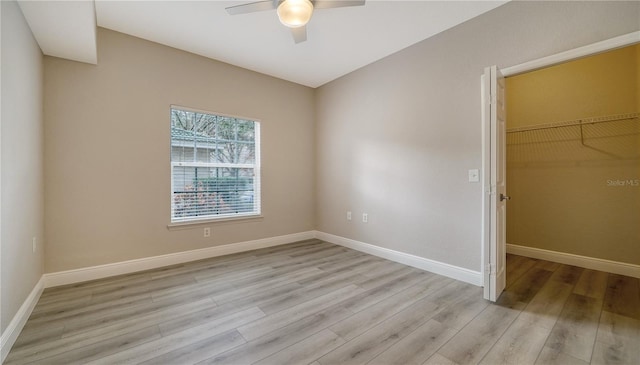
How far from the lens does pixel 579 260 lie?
314 cm

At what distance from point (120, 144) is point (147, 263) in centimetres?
141

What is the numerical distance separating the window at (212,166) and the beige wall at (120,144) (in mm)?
134

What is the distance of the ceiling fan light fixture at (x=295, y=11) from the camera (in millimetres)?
1950

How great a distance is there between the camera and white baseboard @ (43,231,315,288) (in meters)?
2.62

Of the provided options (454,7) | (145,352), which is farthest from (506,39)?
(145,352)

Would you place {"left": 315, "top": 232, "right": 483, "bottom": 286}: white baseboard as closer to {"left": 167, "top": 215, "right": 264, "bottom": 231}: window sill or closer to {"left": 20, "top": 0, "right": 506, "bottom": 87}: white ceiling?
{"left": 167, "top": 215, "right": 264, "bottom": 231}: window sill

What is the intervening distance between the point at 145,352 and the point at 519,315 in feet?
8.92

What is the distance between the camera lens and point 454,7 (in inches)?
97.5

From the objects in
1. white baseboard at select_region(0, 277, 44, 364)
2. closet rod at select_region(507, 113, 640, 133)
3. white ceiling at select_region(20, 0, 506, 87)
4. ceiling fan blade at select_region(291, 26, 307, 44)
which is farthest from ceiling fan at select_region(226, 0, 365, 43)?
closet rod at select_region(507, 113, 640, 133)

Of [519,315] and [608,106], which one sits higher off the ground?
[608,106]

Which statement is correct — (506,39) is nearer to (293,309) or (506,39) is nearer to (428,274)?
(428,274)

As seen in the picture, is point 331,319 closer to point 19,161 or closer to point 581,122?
point 19,161

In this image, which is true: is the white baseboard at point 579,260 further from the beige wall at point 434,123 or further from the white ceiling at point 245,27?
the white ceiling at point 245,27

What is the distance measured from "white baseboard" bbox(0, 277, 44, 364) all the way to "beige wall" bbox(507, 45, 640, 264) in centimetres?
524
